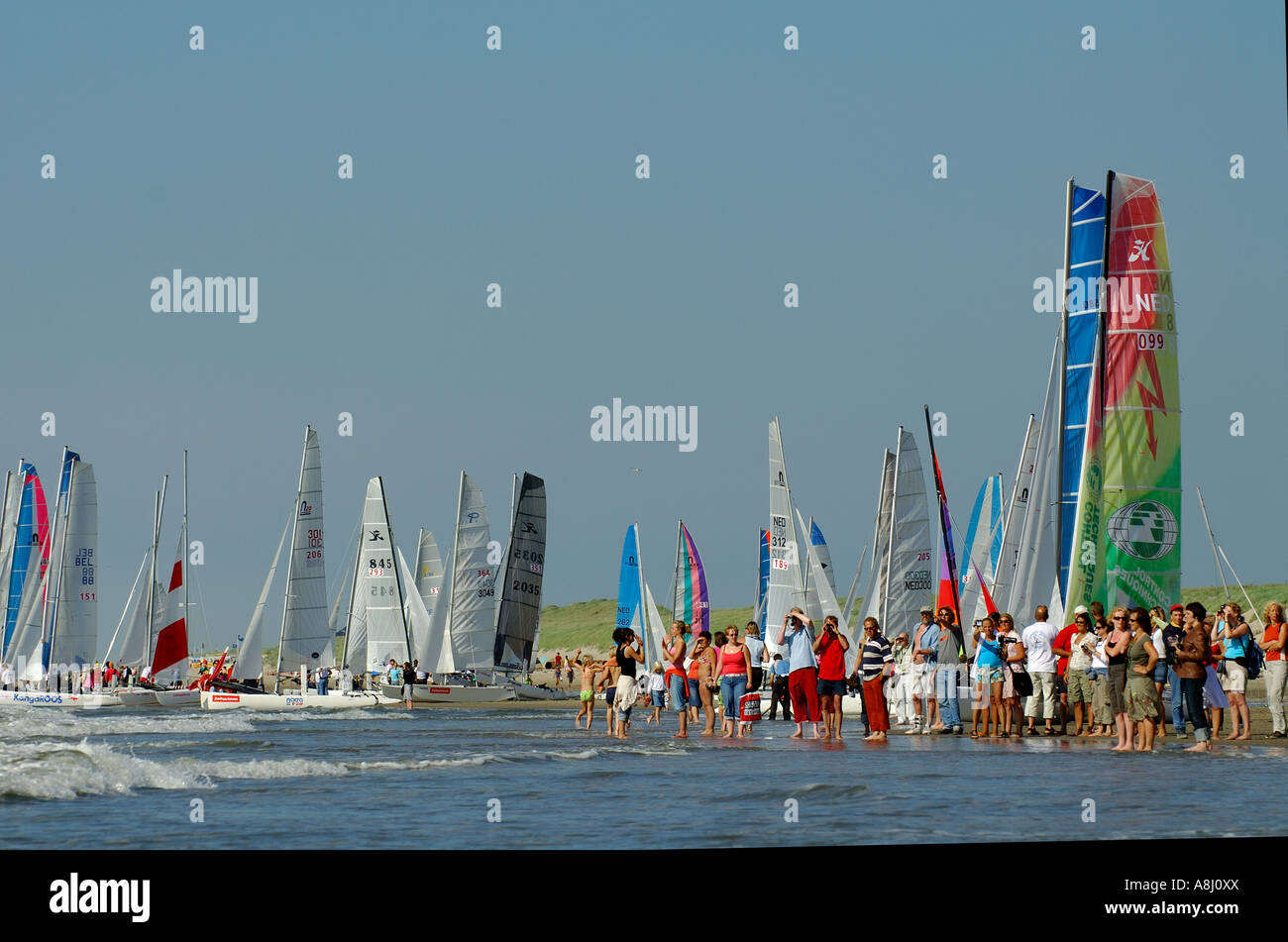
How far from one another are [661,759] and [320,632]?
112 feet

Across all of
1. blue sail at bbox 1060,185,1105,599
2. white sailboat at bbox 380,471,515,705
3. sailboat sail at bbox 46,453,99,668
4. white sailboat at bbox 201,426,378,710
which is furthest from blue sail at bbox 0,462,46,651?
blue sail at bbox 1060,185,1105,599

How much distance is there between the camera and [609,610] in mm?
141375

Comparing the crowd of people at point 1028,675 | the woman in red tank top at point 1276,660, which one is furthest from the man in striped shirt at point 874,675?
the woman in red tank top at point 1276,660

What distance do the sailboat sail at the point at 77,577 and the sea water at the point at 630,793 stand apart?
32.8 meters

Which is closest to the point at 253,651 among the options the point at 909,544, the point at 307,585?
the point at 307,585

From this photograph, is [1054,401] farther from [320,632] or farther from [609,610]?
[609,610]

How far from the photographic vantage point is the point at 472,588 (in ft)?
184

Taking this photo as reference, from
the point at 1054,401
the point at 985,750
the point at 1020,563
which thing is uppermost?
the point at 1054,401

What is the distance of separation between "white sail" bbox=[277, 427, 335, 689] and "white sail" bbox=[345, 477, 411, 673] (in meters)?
4.11

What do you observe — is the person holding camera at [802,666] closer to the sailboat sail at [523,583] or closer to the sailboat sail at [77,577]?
the sailboat sail at [523,583]

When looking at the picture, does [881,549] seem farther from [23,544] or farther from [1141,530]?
[23,544]

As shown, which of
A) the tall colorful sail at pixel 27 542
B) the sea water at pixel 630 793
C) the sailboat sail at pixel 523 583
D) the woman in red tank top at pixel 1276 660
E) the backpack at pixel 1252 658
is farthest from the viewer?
the tall colorful sail at pixel 27 542

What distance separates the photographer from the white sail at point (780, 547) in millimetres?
41562
